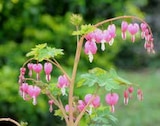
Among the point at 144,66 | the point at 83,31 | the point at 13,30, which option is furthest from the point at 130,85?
the point at 144,66

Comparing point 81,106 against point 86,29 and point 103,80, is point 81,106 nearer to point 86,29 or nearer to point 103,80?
point 103,80

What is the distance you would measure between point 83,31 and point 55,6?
280 cm

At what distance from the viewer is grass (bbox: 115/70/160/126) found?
624 cm

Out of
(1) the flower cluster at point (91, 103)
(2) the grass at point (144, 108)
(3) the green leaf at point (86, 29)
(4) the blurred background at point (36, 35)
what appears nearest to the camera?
(3) the green leaf at point (86, 29)

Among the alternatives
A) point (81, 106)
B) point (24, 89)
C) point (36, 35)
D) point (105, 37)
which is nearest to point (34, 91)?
point (24, 89)

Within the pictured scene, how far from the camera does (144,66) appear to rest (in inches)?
387

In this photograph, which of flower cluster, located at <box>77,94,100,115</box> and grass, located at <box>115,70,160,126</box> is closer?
flower cluster, located at <box>77,94,100,115</box>

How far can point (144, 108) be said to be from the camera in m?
6.87

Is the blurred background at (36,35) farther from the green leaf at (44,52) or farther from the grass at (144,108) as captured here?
the green leaf at (44,52)

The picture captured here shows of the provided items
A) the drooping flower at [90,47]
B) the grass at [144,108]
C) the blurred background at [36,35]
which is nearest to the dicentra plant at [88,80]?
the drooping flower at [90,47]

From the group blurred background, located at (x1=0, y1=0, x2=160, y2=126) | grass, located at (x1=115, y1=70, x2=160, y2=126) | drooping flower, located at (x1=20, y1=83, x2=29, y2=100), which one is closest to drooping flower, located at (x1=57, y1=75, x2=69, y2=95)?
drooping flower, located at (x1=20, y1=83, x2=29, y2=100)

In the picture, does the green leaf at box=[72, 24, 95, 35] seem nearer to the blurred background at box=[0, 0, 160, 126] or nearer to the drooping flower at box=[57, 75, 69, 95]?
the drooping flower at box=[57, 75, 69, 95]

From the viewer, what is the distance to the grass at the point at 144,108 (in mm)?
6238

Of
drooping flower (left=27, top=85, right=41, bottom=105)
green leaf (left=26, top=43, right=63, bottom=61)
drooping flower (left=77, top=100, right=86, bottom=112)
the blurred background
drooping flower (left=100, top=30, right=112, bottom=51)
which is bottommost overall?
drooping flower (left=77, top=100, right=86, bottom=112)
